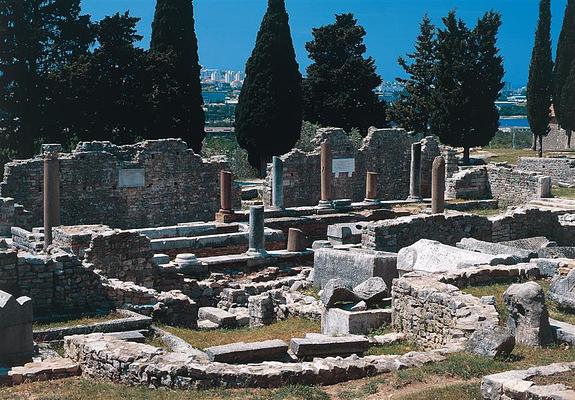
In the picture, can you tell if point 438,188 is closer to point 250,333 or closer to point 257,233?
point 257,233

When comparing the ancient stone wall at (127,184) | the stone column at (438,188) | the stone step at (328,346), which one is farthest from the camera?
the stone column at (438,188)

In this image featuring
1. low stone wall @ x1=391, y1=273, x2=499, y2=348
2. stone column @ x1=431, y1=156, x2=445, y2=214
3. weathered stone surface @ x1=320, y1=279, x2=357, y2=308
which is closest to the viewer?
low stone wall @ x1=391, y1=273, x2=499, y2=348

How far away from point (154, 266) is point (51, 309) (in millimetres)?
5441

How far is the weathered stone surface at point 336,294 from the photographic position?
1619 centimetres

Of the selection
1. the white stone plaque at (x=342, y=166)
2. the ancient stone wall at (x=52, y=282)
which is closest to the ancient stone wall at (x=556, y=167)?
the white stone plaque at (x=342, y=166)

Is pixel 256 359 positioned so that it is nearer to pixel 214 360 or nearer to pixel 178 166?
pixel 214 360

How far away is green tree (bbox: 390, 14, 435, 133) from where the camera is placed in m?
50.7

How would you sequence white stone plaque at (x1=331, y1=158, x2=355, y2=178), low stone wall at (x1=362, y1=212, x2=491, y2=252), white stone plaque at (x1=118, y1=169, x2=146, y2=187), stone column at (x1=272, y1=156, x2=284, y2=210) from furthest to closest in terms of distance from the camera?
1. white stone plaque at (x1=331, y1=158, x2=355, y2=178)
2. stone column at (x1=272, y1=156, x2=284, y2=210)
3. white stone plaque at (x1=118, y1=169, x2=146, y2=187)
4. low stone wall at (x1=362, y1=212, x2=491, y2=252)

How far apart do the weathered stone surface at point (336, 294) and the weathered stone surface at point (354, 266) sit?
149 centimetres

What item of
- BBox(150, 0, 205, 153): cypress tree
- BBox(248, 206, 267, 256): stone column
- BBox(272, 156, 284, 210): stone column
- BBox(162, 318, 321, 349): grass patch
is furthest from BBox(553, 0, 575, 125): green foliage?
BBox(162, 318, 321, 349): grass patch

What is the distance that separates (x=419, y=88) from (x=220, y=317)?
34964 millimetres

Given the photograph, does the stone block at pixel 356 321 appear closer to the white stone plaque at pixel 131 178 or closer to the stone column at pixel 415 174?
the white stone plaque at pixel 131 178

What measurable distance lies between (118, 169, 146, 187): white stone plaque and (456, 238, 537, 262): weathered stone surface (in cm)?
1262

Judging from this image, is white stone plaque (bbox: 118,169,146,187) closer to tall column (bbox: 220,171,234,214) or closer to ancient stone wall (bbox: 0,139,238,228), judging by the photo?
ancient stone wall (bbox: 0,139,238,228)
